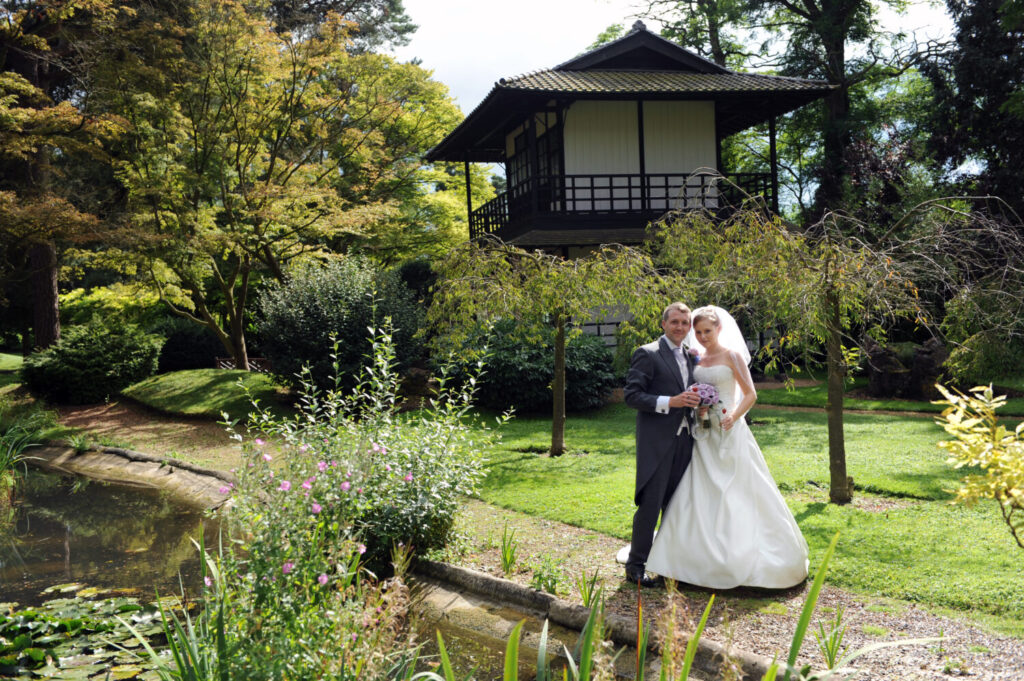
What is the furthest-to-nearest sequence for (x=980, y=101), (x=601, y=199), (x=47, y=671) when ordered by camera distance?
(x=980, y=101)
(x=601, y=199)
(x=47, y=671)

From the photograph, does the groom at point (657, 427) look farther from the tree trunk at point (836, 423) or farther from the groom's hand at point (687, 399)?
the tree trunk at point (836, 423)

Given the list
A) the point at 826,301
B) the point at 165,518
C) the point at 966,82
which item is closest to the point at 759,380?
the point at 966,82

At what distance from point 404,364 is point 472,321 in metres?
5.83

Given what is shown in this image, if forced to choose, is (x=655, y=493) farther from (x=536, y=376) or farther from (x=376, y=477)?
(x=536, y=376)

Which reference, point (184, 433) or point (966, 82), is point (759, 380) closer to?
point (966, 82)

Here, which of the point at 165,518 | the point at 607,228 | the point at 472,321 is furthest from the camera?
the point at 607,228

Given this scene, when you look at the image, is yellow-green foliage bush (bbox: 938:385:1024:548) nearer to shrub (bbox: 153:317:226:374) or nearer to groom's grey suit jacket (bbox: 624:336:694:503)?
groom's grey suit jacket (bbox: 624:336:694:503)

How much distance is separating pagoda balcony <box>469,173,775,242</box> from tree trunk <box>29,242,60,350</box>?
38.5ft

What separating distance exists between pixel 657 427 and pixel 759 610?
1386 mm

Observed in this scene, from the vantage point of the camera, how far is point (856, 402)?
16359 mm

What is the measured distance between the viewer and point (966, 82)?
21906mm

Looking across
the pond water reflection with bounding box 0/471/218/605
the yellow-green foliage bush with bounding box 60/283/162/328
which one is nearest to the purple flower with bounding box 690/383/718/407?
the pond water reflection with bounding box 0/471/218/605

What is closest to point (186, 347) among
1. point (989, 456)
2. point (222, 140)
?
point (222, 140)

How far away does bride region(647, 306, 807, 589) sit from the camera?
563cm
